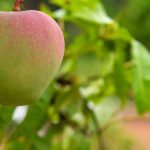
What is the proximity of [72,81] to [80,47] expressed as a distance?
117 mm

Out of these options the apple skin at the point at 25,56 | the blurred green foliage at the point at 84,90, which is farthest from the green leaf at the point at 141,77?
the apple skin at the point at 25,56

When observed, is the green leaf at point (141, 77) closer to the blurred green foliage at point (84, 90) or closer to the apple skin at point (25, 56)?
the blurred green foliage at point (84, 90)

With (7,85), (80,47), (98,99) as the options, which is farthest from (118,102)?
(7,85)

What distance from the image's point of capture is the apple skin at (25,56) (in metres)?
0.51

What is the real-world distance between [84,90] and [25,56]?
0.55 metres

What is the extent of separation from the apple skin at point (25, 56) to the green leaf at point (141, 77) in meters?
0.30

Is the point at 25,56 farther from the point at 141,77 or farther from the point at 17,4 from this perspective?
the point at 141,77

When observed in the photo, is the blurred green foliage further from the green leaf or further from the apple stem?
the apple stem

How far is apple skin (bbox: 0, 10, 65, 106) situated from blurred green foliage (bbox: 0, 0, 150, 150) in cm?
25

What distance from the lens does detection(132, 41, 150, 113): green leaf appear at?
805mm

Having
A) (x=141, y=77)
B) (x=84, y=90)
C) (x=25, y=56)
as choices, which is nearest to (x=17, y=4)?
(x=25, y=56)

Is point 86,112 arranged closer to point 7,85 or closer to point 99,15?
point 99,15

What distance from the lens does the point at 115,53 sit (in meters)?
1.04

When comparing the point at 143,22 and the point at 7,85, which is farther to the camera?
the point at 143,22
